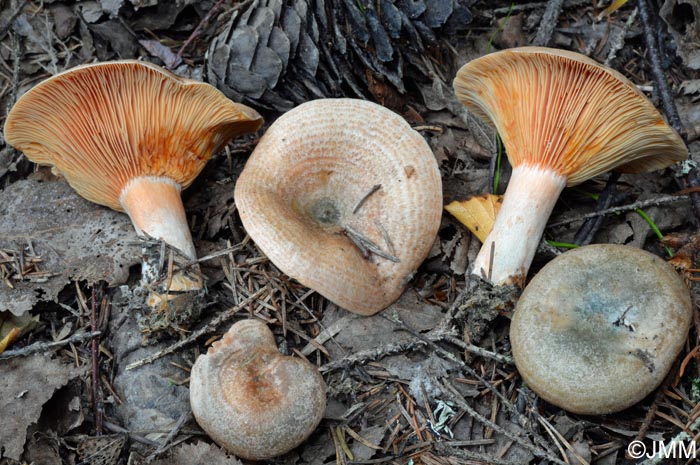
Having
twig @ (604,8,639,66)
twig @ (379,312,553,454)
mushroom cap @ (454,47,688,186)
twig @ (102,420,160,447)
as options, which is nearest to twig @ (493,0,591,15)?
twig @ (604,8,639,66)

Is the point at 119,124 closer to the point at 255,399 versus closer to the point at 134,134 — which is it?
the point at 134,134

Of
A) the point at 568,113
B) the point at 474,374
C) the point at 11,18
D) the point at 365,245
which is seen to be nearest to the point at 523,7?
the point at 568,113

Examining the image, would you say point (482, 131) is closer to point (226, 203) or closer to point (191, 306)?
point (226, 203)

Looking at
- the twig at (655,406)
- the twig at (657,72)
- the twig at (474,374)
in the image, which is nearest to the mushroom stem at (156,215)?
the twig at (474,374)

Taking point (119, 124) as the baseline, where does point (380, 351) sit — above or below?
below

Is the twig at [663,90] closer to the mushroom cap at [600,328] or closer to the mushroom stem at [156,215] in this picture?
the mushroom cap at [600,328]

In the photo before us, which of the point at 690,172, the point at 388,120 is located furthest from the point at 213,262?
the point at 690,172

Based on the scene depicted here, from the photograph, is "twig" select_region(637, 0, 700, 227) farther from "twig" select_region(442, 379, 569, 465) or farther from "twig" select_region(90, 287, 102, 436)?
"twig" select_region(90, 287, 102, 436)
